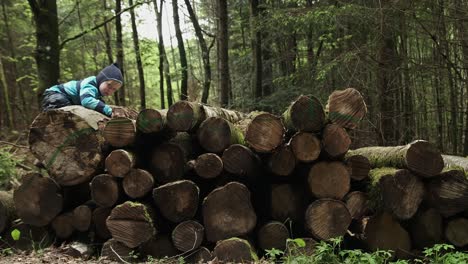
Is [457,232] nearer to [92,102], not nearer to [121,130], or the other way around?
[121,130]

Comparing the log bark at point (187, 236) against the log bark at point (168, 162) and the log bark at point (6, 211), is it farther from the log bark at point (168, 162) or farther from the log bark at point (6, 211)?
the log bark at point (6, 211)

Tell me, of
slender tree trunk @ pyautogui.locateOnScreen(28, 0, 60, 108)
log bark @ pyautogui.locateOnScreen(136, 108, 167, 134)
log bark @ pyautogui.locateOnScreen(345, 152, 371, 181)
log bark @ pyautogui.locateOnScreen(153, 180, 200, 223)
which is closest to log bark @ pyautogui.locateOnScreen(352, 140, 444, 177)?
log bark @ pyautogui.locateOnScreen(345, 152, 371, 181)

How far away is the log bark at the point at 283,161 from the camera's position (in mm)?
4832

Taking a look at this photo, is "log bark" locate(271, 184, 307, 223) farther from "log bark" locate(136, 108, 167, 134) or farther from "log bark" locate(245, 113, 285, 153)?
"log bark" locate(136, 108, 167, 134)

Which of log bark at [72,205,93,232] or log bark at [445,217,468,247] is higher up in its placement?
log bark at [72,205,93,232]

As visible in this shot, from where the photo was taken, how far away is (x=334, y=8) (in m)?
9.65

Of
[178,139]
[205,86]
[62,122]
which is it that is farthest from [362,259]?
[205,86]

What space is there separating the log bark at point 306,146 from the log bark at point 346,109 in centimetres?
30

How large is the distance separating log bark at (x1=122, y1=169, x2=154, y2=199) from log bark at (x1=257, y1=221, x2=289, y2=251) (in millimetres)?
1412

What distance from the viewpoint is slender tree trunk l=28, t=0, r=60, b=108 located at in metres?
8.76

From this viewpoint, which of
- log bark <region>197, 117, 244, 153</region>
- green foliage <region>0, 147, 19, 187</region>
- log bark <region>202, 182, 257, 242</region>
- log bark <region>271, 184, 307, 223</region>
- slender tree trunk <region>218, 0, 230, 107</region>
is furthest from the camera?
slender tree trunk <region>218, 0, 230, 107</region>

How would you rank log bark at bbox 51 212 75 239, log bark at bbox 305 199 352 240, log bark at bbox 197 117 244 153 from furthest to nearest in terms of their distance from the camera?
log bark at bbox 51 212 75 239 → log bark at bbox 197 117 244 153 → log bark at bbox 305 199 352 240

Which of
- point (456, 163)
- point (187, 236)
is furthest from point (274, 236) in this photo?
point (456, 163)

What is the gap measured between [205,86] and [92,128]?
10539 millimetres
